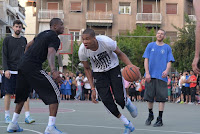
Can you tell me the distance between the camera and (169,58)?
9.70 metres

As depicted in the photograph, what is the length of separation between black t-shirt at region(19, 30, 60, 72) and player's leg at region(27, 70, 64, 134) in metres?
0.16

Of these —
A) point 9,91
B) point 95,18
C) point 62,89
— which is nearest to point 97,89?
point 9,91

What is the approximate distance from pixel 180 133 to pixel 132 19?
145 ft

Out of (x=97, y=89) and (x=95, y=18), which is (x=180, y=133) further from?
(x=95, y=18)

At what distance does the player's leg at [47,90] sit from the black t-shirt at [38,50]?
0.16 metres

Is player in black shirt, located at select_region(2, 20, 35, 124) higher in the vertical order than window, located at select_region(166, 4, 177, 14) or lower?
lower

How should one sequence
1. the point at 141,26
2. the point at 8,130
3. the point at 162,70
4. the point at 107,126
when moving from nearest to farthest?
the point at 8,130 < the point at 107,126 < the point at 162,70 < the point at 141,26

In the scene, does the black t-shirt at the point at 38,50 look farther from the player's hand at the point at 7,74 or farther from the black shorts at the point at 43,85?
the player's hand at the point at 7,74

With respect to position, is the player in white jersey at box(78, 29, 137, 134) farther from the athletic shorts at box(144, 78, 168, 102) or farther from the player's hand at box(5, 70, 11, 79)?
the player's hand at box(5, 70, 11, 79)

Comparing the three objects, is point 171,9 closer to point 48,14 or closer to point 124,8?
point 124,8

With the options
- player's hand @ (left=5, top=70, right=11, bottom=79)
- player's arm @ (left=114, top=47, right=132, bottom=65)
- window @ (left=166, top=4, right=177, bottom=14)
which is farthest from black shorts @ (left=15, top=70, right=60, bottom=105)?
window @ (left=166, top=4, right=177, bottom=14)

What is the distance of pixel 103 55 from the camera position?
7.64m

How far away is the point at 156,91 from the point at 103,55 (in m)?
2.44

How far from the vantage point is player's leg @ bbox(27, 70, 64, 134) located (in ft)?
23.6
